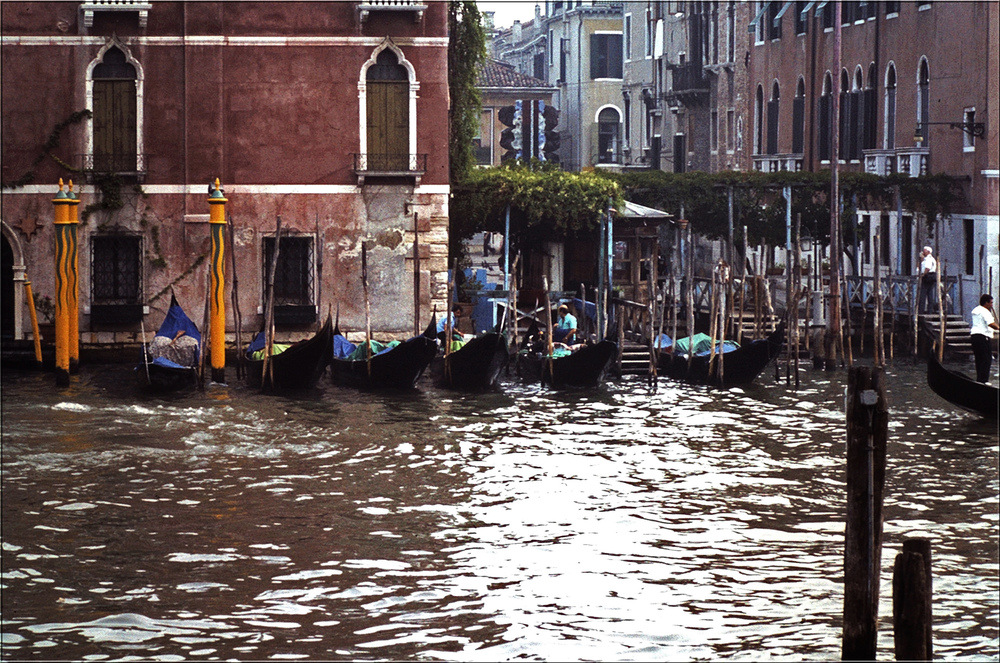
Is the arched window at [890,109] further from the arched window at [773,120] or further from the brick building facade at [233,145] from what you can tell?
the brick building facade at [233,145]

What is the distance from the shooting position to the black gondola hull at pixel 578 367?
16672 mm

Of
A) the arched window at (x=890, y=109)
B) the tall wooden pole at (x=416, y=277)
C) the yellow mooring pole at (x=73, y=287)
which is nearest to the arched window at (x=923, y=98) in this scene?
the arched window at (x=890, y=109)

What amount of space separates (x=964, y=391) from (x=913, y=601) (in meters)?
8.38

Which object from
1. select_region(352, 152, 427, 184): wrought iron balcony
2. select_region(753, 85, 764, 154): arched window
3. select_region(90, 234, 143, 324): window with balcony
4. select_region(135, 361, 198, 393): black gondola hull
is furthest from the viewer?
select_region(753, 85, 764, 154): arched window

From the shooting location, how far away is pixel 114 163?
17250 mm

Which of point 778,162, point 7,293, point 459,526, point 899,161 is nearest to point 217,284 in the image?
point 7,293

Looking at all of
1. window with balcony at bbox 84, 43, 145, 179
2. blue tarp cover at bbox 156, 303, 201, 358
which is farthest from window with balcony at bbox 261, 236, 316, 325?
window with balcony at bbox 84, 43, 145, 179

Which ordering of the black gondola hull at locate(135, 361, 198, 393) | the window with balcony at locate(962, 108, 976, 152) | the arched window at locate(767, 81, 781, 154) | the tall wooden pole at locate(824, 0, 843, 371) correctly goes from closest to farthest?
the black gondola hull at locate(135, 361, 198, 393)
the tall wooden pole at locate(824, 0, 843, 371)
the window with balcony at locate(962, 108, 976, 152)
the arched window at locate(767, 81, 781, 154)

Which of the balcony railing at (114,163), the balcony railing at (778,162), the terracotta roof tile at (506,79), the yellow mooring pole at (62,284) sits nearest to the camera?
the yellow mooring pole at (62,284)

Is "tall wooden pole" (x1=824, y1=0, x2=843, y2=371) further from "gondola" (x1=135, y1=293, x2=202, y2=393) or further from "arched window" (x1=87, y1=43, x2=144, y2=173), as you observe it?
"arched window" (x1=87, y1=43, x2=144, y2=173)

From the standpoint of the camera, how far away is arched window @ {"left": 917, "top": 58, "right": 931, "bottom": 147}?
2198cm

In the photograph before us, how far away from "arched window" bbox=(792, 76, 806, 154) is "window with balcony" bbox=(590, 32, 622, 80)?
489 inches

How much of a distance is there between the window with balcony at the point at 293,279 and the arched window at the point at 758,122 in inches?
571

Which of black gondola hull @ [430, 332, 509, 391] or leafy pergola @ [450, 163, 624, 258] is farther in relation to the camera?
leafy pergola @ [450, 163, 624, 258]
